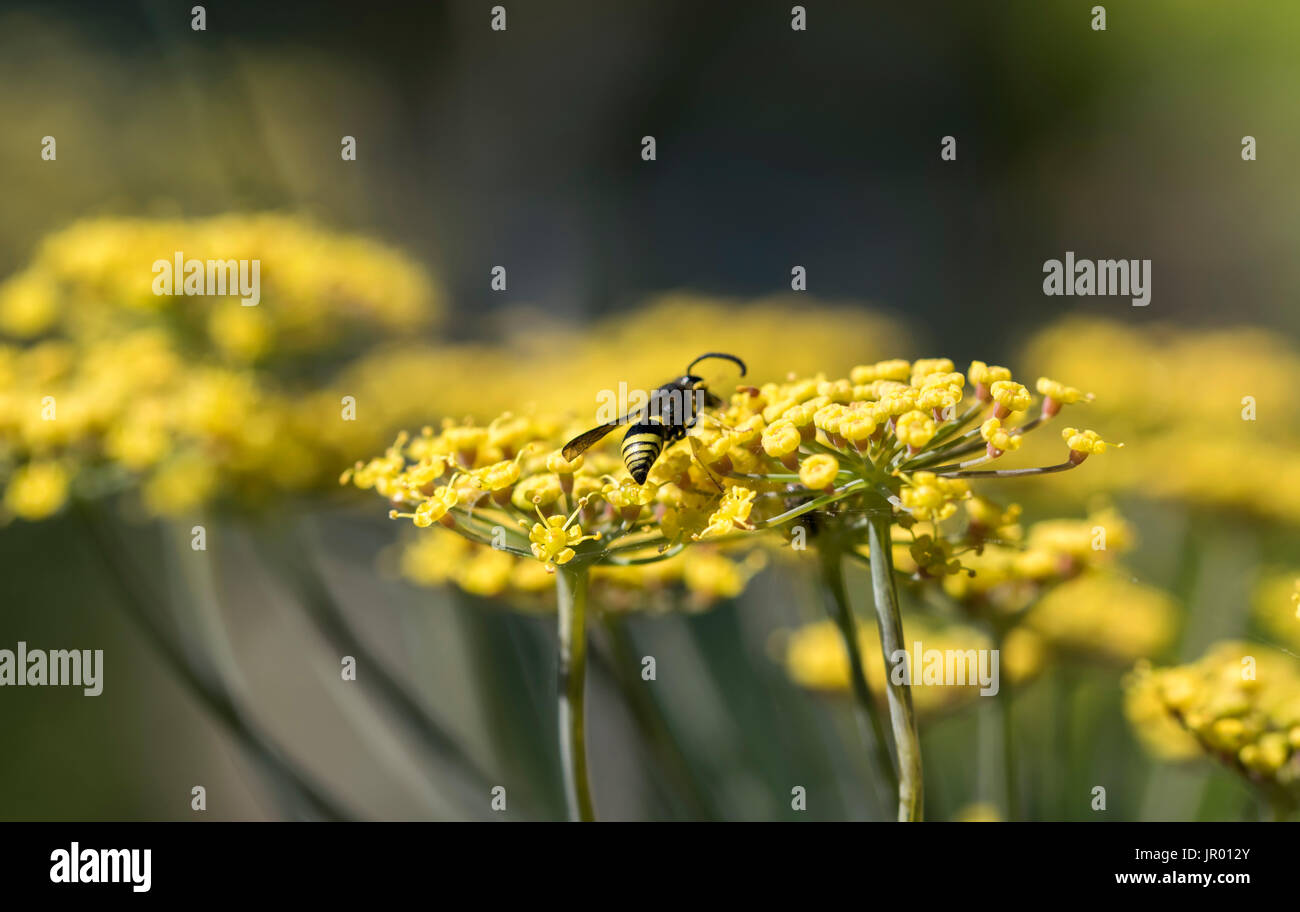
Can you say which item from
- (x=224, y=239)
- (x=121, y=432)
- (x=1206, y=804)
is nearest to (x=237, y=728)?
(x=121, y=432)

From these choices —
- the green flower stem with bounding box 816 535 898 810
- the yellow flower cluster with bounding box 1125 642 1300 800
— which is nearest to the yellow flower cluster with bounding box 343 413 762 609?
the green flower stem with bounding box 816 535 898 810

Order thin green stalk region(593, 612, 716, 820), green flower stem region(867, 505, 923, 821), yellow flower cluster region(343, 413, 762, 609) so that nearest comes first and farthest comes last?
green flower stem region(867, 505, 923, 821)
yellow flower cluster region(343, 413, 762, 609)
thin green stalk region(593, 612, 716, 820)

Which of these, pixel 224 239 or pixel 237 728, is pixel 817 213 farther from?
pixel 237 728

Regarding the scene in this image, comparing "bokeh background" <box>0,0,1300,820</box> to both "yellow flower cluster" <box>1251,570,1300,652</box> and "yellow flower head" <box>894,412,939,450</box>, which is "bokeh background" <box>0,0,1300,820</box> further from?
"yellow flower head" <box>894,412,939,450</box>

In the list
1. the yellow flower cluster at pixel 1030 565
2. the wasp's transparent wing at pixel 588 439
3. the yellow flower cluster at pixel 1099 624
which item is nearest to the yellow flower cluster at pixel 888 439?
the wasp's transparent wing at pixel 588 439

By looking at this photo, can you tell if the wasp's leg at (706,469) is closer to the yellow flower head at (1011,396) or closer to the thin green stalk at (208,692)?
the yellow flower head at (1011,396)
